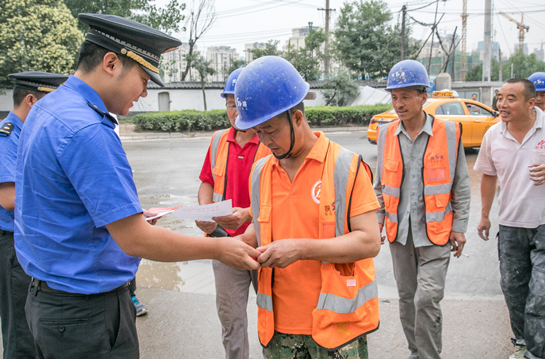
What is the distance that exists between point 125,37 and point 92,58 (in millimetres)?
173

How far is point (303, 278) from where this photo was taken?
2.14m

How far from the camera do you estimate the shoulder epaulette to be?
3107mm

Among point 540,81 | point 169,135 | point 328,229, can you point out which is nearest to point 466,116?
point 540,81

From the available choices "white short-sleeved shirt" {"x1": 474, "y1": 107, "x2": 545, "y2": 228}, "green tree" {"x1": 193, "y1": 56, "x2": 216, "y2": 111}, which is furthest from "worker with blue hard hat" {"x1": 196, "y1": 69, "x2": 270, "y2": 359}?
"green tree" {"x1": 193, "y1": 56, "x2": 216, "y2": 111}

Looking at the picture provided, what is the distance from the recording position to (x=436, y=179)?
11.0 ft

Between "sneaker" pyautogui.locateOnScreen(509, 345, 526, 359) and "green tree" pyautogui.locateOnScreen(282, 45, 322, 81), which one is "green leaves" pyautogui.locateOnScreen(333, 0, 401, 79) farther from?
"sneaker" pyautogui.locateOnScreen(509, 345, 526, 359)

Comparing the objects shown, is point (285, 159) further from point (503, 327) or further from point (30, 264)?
point (503, 327)

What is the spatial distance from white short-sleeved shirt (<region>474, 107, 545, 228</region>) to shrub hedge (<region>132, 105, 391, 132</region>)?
63.8 feet

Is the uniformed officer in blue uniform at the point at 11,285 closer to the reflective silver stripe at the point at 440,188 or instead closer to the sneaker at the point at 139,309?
the sneaker at the point at 139,309

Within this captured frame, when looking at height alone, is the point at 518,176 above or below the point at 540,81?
below

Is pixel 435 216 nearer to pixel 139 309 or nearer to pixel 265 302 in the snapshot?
pixel 265 302

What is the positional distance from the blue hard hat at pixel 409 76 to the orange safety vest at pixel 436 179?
32cm

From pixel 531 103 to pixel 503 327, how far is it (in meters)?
1.88

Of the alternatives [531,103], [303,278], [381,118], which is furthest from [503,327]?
[381,118]
